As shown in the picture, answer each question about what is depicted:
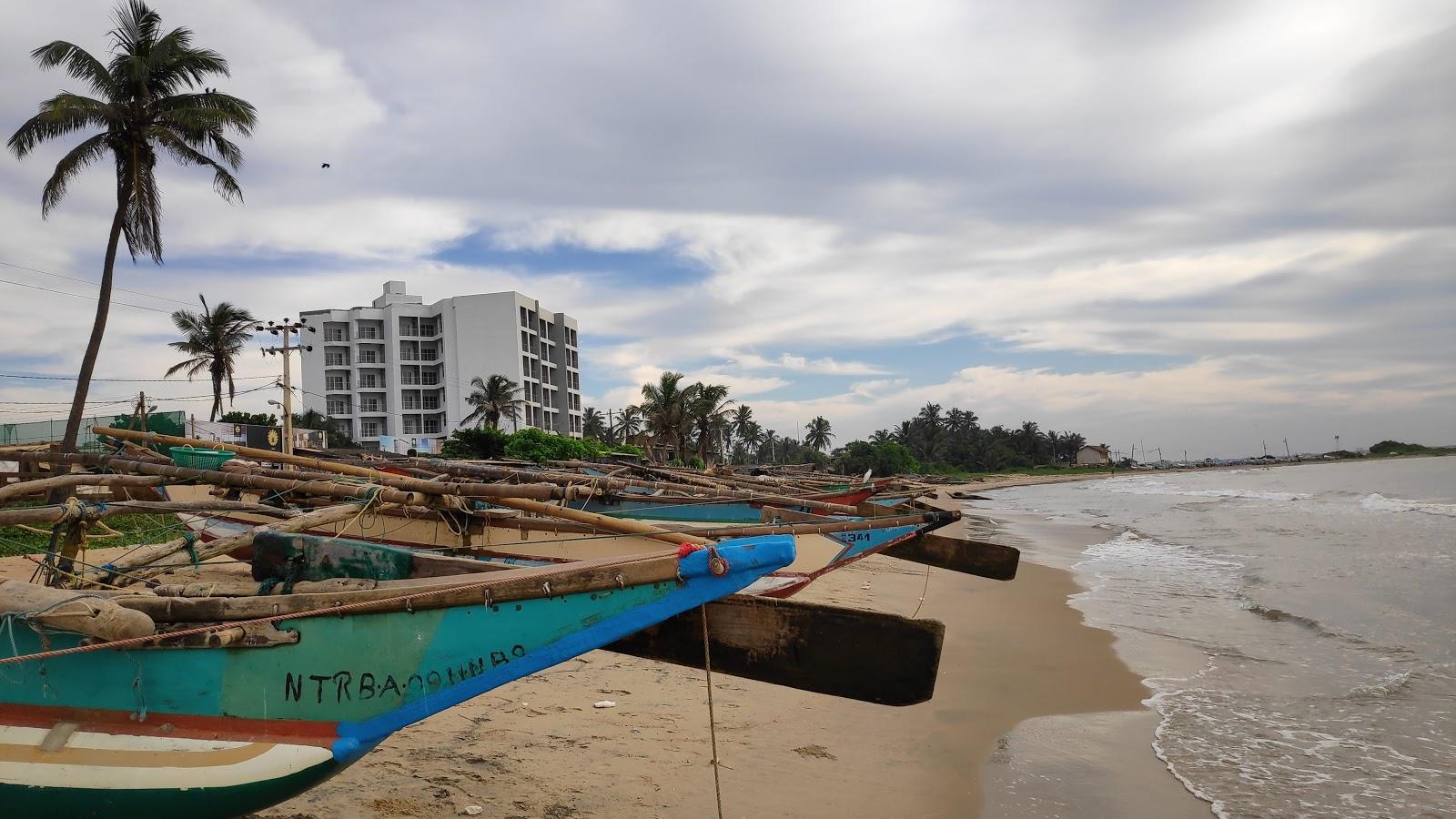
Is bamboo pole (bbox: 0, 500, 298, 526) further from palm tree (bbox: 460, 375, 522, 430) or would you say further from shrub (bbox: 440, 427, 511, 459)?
Result: palm tree (bbox: 460, 375, 522, 430)

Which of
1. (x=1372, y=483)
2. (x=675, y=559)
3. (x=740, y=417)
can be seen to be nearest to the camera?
(x=675, y=559)

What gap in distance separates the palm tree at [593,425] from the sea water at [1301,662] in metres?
63.3

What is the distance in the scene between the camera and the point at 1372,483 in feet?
175

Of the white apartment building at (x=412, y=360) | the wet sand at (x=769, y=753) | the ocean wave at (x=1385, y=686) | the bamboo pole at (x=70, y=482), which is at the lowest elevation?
the ocean wave at (x=1385, y=686)

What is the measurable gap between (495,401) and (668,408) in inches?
532

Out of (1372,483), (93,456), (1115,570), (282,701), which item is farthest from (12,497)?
(1372,483)

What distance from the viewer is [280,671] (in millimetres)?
3207

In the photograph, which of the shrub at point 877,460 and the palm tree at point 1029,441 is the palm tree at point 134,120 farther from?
the palm tree at point 1029,441

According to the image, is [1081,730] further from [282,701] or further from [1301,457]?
[1301,457]

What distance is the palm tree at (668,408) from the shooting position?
1908 inches

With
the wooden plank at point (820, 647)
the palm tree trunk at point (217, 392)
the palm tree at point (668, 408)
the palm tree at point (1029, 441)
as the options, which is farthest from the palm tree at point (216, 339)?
the palm tree at point (1029, 441)

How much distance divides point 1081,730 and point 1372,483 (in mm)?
61689

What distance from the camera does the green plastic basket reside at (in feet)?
26.9

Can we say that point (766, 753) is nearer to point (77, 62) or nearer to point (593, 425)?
point (77, 62)
